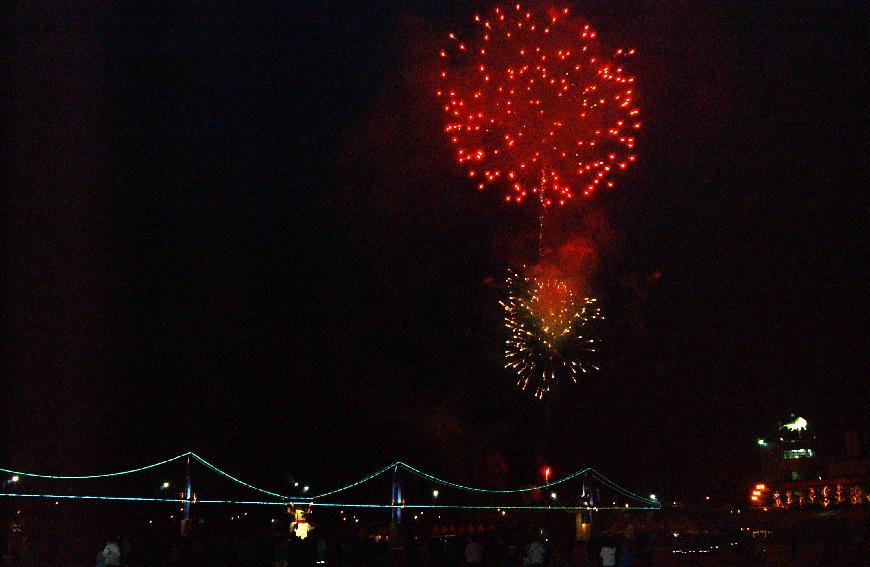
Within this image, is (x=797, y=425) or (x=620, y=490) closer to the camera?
(x=620, y=490)

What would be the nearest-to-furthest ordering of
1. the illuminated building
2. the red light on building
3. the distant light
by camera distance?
the illuminated building
the red light on building
the distant light

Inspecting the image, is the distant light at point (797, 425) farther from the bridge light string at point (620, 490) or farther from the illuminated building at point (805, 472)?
the bridge light string at point (620, 490)

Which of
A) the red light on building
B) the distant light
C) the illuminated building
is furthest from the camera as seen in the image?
the distant light

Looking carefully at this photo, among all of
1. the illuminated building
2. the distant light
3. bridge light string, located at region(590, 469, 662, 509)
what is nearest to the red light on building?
the illuminated building

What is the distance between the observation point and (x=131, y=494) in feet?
120

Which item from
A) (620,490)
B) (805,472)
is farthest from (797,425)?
(620,490)

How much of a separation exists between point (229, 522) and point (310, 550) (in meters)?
27.9

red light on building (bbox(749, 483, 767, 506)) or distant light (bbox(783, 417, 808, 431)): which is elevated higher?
distant light (bbox(783, 417, 808, 431))

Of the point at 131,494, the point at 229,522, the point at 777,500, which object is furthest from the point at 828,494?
the point at 131,494

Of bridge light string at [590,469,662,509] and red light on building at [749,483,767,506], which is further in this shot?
red light on building at [749,483,767,506]

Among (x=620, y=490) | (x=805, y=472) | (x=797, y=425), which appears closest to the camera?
(x=620, y=490)

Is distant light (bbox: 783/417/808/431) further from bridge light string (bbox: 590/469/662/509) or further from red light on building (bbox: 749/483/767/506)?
bridge light string (bbox: 590/469/662/509)

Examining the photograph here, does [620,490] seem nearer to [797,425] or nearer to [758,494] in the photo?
[758,494]

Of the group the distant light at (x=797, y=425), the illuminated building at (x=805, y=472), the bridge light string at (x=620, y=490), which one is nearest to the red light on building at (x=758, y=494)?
the illuminated building at (x=805, y=472)
